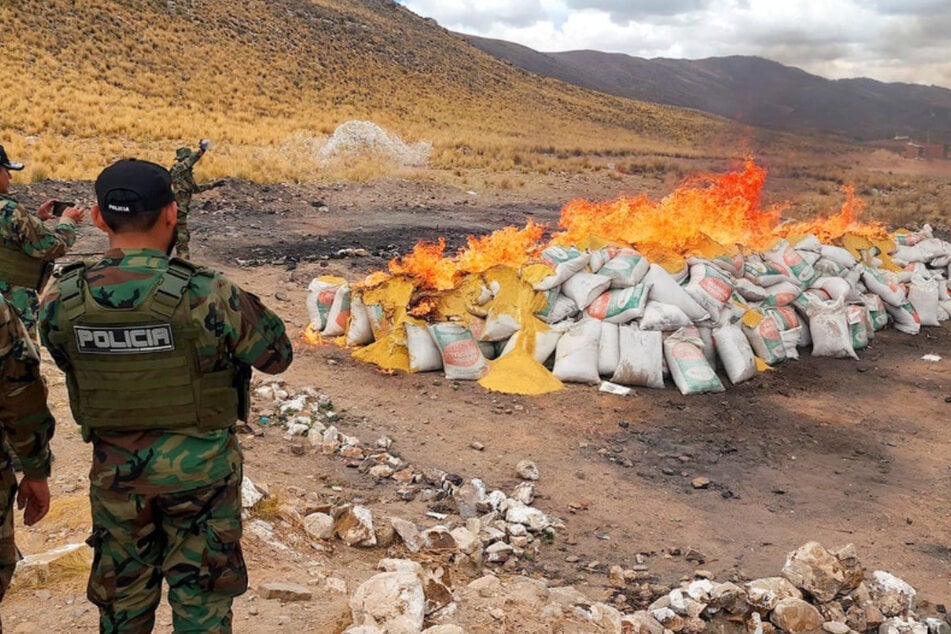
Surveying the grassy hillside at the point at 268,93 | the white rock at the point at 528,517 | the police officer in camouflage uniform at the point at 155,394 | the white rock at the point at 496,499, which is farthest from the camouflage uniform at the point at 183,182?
the grassy hillside at the point at 268,93

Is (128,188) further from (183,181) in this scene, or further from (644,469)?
(183,181)

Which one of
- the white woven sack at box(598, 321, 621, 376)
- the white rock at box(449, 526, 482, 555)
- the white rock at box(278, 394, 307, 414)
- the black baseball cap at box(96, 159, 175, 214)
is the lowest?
the white rock at box(449, 526, 482, 555)

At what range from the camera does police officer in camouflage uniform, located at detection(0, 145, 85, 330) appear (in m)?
3.18

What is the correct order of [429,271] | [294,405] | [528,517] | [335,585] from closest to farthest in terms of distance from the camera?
[335,585] < [528,517] < [294,405] < [429,271]

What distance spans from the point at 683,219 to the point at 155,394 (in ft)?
22.0

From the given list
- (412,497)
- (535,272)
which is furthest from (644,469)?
(535,272)

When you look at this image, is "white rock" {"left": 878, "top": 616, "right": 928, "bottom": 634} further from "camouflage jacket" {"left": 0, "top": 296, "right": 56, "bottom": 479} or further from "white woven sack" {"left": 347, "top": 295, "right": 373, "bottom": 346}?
"white woven sack" {"left": 347, "top": 295, "right": 373, "bottom": 346}

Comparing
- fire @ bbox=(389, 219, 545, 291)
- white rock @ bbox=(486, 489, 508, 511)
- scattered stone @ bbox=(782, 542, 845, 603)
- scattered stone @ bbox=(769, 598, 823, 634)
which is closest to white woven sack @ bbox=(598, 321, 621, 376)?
fire @ bbox=(389, 219, 545, 291)

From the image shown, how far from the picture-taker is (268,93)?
31.1m

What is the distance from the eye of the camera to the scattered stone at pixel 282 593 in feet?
9.04

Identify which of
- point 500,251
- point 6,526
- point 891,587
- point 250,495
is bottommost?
point 891,587

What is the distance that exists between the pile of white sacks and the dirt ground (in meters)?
0.22

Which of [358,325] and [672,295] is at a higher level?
[672,295]

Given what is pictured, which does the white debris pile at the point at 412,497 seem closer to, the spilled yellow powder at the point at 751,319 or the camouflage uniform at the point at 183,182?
the camouflage uniform at the point at 183,182
